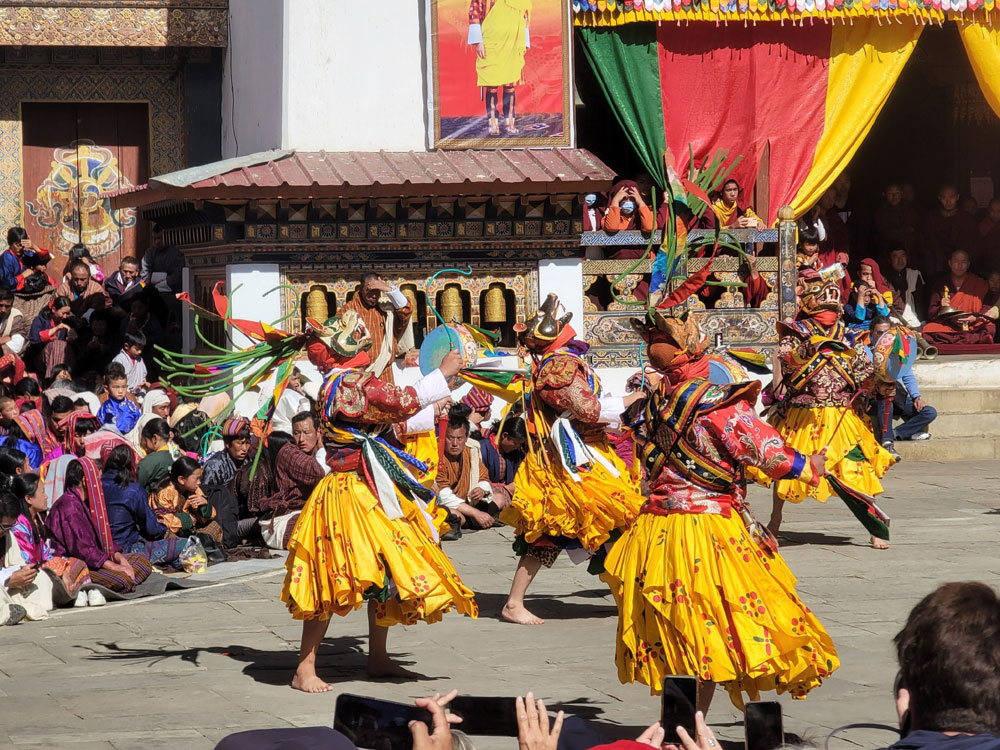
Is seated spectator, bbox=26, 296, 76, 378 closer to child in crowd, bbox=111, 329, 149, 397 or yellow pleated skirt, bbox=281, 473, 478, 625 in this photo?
child in crowd, bbox=111, 329, 149, 397

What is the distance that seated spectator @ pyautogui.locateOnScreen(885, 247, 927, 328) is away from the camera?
1636 centimetres

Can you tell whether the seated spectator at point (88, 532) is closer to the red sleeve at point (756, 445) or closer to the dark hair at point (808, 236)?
the red sleeve at point (756, 445)

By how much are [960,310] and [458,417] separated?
24.0 ft


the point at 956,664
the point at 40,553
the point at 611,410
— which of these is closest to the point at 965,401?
the point at 611,410

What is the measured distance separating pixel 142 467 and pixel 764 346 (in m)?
6.44

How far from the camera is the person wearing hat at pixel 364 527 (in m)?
6.50

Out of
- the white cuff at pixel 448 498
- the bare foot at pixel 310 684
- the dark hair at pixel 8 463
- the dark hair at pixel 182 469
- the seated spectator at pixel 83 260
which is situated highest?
the seated spectator at pixel 83 260

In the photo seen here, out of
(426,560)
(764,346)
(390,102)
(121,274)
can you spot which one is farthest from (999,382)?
(426,560)

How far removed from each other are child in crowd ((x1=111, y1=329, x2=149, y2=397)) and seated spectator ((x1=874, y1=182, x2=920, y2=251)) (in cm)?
843

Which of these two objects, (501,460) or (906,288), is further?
(906,288)

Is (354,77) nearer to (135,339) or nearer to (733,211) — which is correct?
(135,339)

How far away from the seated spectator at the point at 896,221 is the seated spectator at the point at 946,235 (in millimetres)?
153

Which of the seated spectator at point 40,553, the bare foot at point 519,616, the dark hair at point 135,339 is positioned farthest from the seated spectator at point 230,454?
the bare foot at point 519,616

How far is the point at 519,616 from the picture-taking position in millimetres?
8023
